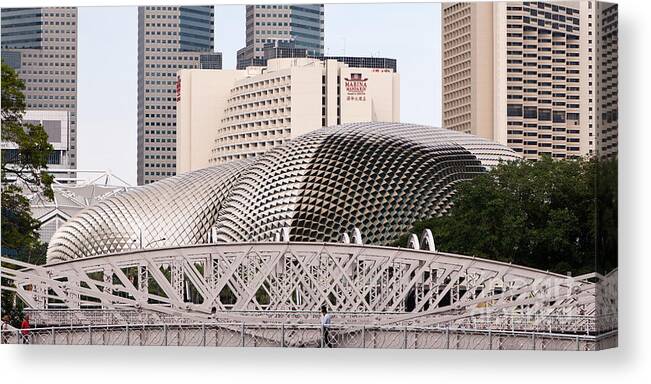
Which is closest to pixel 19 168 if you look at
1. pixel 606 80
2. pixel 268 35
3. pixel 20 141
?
pixel 20 141

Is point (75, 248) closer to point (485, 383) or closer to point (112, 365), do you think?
point (112, 365)

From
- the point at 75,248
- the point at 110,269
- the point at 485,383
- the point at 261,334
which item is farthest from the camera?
the point at 75,248

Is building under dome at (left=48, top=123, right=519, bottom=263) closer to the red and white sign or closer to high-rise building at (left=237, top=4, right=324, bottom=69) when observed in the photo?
high-rise building at (left=237, top=4, right=324, bottom=69)

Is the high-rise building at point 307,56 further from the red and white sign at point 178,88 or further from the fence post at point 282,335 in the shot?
the fence post at point 282,335

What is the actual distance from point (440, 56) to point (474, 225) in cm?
410

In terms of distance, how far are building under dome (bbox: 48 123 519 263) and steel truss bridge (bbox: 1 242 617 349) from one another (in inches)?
65.4

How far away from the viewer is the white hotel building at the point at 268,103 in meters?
40.1

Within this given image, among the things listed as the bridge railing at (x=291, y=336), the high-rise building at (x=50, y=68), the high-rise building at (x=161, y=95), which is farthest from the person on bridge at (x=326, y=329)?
the high-rise building at (x=50, y=68)

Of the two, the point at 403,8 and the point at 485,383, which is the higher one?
the point at 403,8

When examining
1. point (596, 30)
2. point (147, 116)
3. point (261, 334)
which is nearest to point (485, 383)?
point (261, 334)

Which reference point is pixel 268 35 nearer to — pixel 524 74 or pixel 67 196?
pixel 67 196

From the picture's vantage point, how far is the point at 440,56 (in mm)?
38375

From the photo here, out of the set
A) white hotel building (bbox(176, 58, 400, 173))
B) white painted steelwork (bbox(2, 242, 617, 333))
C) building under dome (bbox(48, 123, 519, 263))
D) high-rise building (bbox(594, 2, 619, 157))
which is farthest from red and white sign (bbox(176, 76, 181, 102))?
high-rise building (bbox(594, 2, 619, 157))

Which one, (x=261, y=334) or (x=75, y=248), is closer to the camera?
(x=261, y=334)
